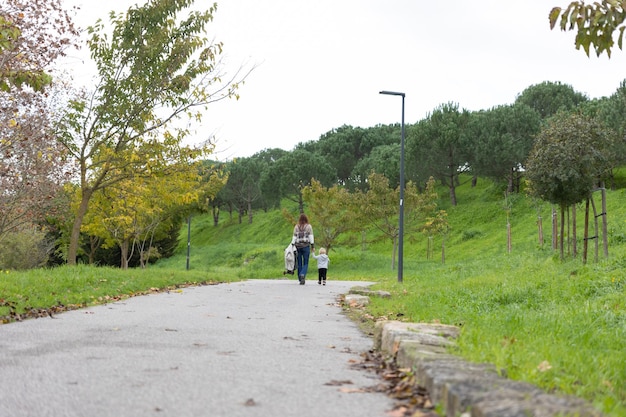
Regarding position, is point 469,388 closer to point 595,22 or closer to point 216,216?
point 595,22

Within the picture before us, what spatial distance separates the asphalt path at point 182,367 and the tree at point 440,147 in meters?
44.8

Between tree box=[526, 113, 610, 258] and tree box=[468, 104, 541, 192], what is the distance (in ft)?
105

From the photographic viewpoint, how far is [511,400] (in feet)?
10.6

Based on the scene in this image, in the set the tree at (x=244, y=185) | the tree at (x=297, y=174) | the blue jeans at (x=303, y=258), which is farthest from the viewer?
the tree at (x=244, y=185)

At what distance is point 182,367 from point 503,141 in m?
47.0

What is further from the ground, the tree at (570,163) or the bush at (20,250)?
the tree at (570,163)

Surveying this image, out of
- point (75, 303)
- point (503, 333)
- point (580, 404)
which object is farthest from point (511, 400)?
point (75, 303)

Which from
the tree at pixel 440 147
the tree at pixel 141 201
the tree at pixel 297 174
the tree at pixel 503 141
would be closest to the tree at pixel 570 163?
the tree at pixel 141 201

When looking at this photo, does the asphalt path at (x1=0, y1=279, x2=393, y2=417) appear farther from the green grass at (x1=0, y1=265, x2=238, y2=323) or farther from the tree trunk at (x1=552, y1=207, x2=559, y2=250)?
the tree trunk at (x1=552, y1=207, x2=559, y2=250)

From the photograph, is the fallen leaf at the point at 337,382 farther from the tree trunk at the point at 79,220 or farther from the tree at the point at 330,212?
the tree at the point at 330,212

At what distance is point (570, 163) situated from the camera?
1642cm

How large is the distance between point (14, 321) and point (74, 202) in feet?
62.1

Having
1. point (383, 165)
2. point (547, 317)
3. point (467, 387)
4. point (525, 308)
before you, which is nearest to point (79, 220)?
point (525, 308)

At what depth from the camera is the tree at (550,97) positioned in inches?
2245
